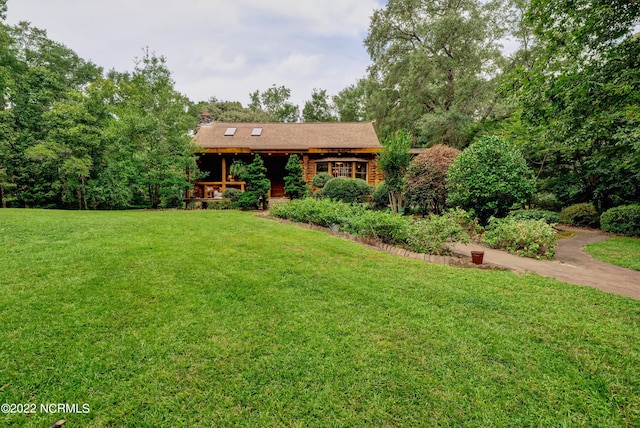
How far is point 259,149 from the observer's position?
14.8 metres

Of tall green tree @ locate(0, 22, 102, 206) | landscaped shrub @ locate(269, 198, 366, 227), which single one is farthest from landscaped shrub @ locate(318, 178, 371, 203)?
tall green tree @ locate(0, 22, 102, 206)

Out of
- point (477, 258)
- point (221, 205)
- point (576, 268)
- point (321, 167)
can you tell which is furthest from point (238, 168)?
point (576, 268)

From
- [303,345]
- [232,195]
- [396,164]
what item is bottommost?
[303,345]

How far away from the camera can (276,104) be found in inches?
1415

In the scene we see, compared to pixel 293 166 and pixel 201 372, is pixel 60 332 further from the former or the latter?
pixel 293 166

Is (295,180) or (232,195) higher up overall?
(295,180)

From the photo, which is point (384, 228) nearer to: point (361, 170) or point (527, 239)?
point (527, 239)

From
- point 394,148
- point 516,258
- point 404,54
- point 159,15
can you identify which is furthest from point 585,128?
point 404,54

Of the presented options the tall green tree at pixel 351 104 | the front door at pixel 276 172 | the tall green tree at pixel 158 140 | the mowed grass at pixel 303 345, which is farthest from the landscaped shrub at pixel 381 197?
the tall green tree at pixel 351 104

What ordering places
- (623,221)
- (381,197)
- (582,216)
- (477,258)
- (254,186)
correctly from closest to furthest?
(477,258) → (623,221) → (582,216) → (381,197) → (254,186)

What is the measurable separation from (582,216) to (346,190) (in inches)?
360

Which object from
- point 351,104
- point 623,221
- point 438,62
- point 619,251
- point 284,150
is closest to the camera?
point 619,251

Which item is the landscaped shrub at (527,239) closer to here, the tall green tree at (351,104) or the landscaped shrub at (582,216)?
the landscaped shrub at (582,216)

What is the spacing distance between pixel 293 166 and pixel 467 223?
7.46m
